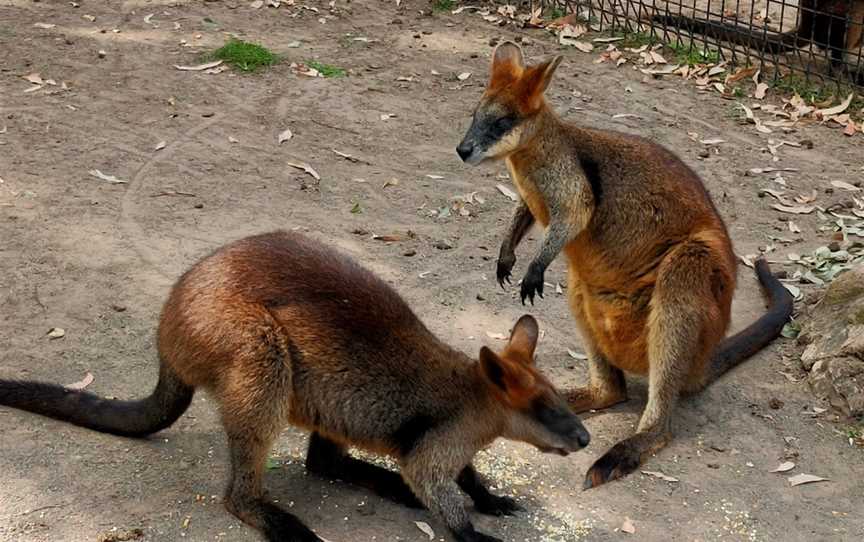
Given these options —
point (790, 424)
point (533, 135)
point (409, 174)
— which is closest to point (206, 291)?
point (533, 135)

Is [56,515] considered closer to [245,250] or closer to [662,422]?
[245,250]

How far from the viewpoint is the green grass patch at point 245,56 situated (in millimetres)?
10195

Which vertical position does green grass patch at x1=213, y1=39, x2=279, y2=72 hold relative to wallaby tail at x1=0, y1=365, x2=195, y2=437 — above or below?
below

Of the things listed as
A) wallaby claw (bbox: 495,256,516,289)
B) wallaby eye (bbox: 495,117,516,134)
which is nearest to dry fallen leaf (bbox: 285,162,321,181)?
wallaby claw (bbox: 495,256,516,289)

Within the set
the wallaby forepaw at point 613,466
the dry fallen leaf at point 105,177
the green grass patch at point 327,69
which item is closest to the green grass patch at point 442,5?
the green grass patch at point 327,69

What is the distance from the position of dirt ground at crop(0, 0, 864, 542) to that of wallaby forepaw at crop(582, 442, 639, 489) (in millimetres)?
51

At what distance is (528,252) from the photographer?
25.4 feet

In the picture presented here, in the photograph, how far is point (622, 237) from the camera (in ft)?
19.1

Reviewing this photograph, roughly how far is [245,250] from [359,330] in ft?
2.09

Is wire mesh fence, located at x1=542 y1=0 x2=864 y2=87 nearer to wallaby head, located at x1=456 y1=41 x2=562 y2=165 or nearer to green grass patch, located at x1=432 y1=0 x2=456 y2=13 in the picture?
green grass patch, located at x1=432 y1=0 x2=456 y2=13

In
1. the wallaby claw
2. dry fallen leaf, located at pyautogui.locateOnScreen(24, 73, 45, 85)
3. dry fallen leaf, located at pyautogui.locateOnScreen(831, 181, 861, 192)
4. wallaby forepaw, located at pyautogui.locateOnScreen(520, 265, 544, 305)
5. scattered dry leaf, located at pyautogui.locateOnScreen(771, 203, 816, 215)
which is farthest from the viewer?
dry fallen leaf, located at pyautogui.locateOnScreen(24, 73, 45, 85)

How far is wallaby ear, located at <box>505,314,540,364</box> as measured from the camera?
484 cm

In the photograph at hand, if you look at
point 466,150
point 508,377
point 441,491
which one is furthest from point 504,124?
point 441,491

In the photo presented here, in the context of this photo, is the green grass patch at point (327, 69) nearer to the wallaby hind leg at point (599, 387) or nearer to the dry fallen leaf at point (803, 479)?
the wallaby hind leg at point (599, 387)
